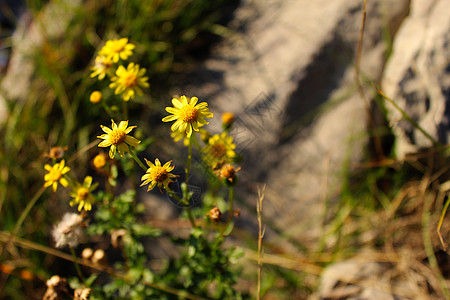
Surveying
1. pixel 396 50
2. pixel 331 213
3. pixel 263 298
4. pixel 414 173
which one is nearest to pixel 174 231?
pixel 263 298

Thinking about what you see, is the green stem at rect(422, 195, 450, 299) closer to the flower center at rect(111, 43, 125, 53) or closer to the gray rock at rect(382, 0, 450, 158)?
the gray rock at rect(382, 0, 450, 158)

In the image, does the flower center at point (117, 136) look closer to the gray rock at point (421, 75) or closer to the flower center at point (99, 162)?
the flower center at point (99, 162)

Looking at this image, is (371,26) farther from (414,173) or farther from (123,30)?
(123,30)

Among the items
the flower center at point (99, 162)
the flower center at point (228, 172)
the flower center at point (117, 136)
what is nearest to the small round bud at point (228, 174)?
the flower center at point (228, 172)

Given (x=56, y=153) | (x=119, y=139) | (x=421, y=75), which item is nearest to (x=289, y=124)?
(x=421, y=75)

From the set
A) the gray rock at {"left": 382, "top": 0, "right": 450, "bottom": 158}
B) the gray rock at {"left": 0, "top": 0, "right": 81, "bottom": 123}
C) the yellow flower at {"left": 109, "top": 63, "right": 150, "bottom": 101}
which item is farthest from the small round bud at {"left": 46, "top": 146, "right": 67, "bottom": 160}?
the gray rock at {"left": 382, "top": 0, "right": 450, "bottom": 158}
